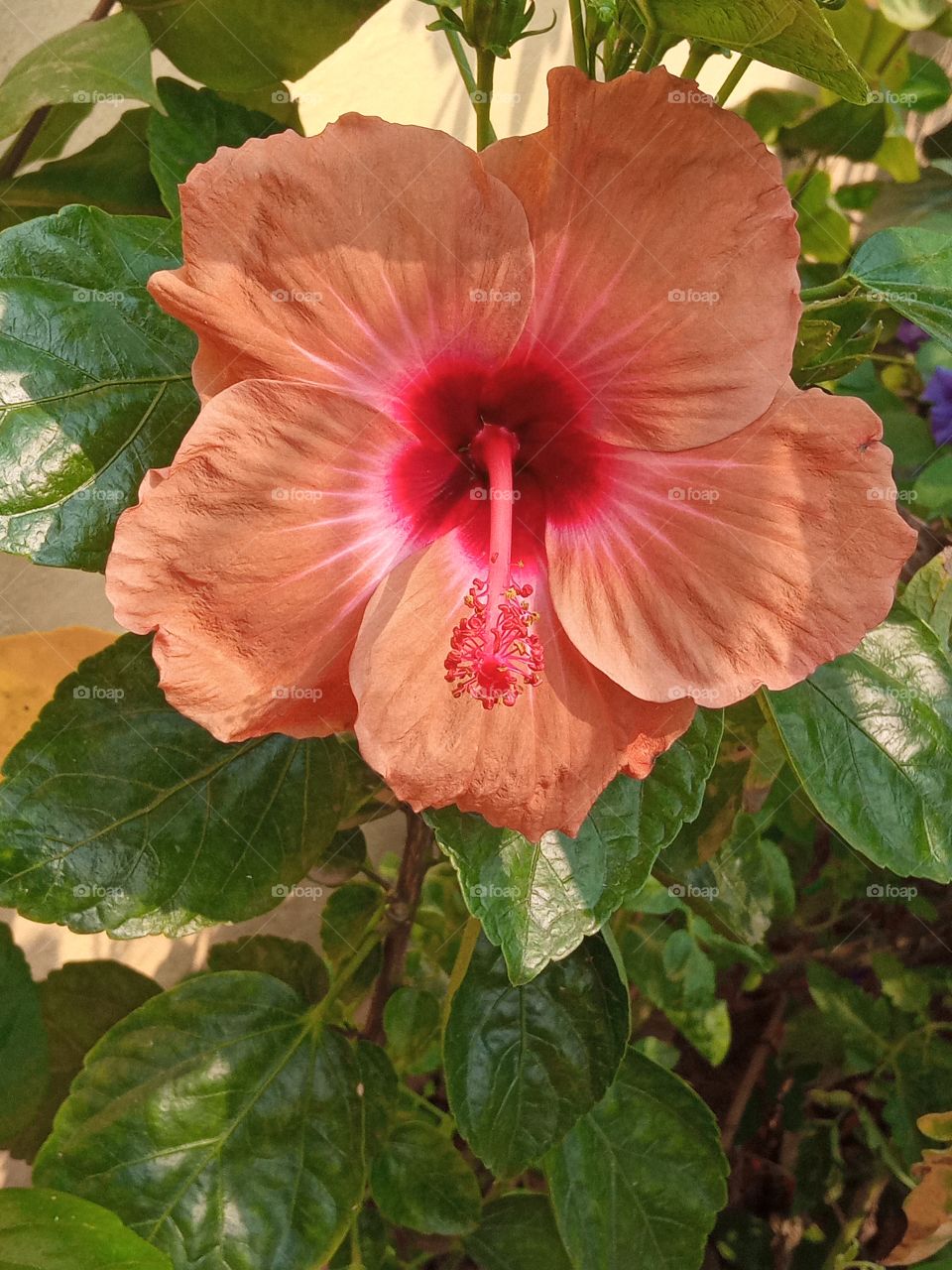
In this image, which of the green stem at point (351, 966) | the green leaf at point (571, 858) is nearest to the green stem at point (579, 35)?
the green leaf at point (571, 858)

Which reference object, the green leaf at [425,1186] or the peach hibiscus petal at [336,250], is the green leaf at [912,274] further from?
the green leaf at [425,1186]

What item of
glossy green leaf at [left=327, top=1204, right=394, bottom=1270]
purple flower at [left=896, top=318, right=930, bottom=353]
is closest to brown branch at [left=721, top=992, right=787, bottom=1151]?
glossy green leaf at [left=327, top=1204, right=394, bottom=1270]

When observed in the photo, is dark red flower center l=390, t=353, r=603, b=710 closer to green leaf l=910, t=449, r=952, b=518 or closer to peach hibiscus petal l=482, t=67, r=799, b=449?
peach hibiscus petal l=482, t=67, r=799, b=449

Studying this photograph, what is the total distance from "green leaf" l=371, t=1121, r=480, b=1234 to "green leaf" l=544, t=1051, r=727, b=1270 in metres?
0.09

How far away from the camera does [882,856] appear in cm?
86

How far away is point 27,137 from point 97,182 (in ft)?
0.24

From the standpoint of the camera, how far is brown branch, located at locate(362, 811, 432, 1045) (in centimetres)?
108

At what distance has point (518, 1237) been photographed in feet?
3.90

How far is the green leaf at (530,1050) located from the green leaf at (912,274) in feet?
2.03

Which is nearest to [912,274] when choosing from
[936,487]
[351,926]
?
[936,487]

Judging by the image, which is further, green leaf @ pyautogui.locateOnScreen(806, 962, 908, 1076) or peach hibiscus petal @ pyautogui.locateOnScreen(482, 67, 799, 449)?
green leaf @ pyautogui.locateOnScreen(806, 962, 908, 1076)

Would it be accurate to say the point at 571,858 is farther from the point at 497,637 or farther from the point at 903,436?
the point at 903,436

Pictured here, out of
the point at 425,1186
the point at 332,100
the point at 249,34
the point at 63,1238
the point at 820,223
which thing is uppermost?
the point at 249,34

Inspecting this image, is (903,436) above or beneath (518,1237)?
above
